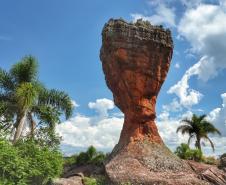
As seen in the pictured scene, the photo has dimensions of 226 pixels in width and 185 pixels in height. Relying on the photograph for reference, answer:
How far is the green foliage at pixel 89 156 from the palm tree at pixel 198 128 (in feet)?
46.9

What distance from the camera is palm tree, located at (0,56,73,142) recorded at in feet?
111

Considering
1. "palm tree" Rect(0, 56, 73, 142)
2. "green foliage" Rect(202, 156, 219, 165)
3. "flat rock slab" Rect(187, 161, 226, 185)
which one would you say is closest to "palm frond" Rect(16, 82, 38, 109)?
"palm tree" Rect(0, 56, 73, 142)

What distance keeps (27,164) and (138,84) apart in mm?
18217

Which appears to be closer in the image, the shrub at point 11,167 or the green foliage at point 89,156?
the shrub at point 11,167

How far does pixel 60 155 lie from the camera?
94.0 ft

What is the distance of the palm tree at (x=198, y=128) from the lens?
62.0 metres

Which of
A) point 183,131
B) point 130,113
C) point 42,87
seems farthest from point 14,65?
point 183,131

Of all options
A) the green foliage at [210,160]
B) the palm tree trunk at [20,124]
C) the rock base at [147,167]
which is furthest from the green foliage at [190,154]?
the palm tree trunk at [20,124]

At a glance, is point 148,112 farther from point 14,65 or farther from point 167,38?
point 14,65

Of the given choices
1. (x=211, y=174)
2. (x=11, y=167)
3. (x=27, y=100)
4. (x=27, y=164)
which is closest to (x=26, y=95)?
(x=27, y=100)

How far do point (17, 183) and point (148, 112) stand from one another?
2053 cm

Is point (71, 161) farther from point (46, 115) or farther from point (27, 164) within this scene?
point (27, 164)

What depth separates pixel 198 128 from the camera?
62.2 m

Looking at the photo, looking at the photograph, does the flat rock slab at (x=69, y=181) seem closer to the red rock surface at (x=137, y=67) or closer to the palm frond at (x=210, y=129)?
the red rock surface at (x=137, y=67)
